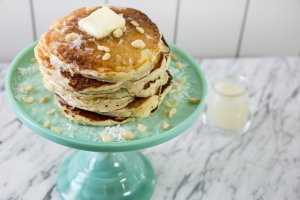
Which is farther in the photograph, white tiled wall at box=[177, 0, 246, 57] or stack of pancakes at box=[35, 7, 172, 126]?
white tiled wall at box=[177, 0, 246, 57]

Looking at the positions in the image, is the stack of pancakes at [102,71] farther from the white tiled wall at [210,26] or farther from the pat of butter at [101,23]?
the white tiled wall at [210,26]

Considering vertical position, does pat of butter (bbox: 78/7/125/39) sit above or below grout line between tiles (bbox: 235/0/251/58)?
above

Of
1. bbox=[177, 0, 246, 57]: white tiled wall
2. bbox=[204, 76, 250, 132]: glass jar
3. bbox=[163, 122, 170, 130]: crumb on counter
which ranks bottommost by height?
bbox=[204, 76, 250, 132]: glass jar

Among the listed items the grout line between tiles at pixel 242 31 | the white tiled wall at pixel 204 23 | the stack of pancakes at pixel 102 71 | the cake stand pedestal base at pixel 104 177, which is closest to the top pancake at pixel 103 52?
the stack of pancakes at pixel 102 71

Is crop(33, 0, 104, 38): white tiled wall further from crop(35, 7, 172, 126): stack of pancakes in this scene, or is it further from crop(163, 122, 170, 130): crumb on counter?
crop(163, 122, 170, 130): crumb on counter

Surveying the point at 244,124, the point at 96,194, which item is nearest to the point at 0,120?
the point at 96,194

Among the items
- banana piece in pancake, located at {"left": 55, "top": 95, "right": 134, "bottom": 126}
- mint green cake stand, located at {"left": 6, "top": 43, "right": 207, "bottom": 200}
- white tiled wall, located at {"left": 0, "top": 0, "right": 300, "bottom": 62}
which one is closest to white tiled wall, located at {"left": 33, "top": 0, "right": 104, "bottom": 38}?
white tiled wall, located at {"left": 0, "top": 0, "right": 300, "bottom": 62}
